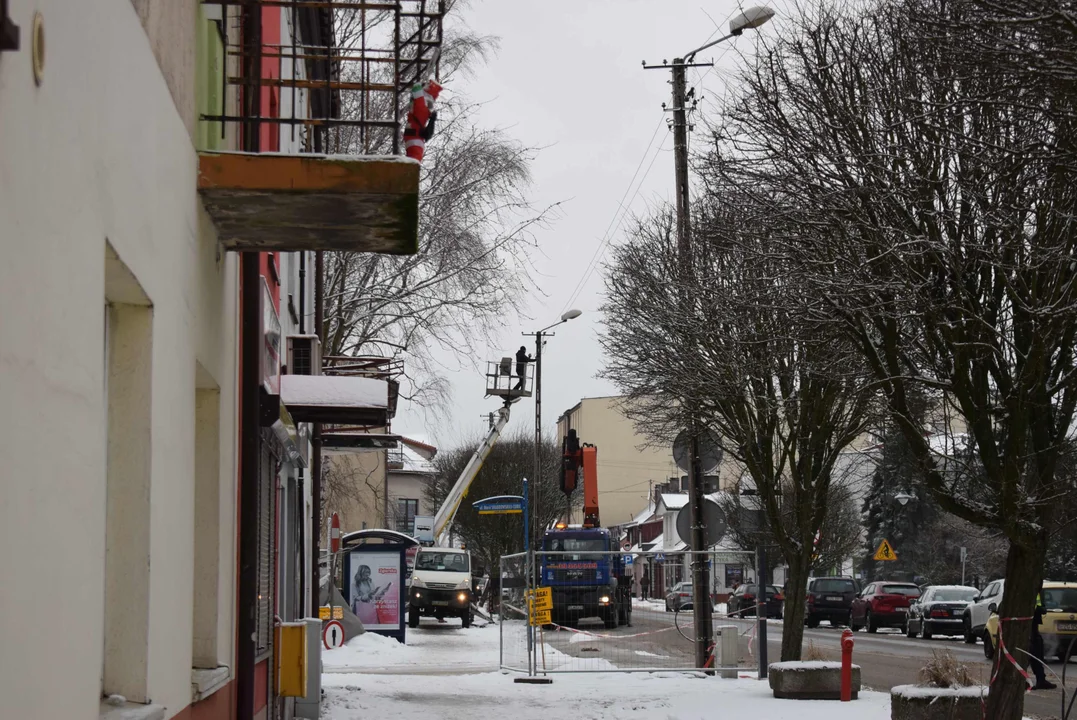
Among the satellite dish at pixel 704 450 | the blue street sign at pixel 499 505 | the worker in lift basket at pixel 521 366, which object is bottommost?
the blue street sign at pixel 499 505

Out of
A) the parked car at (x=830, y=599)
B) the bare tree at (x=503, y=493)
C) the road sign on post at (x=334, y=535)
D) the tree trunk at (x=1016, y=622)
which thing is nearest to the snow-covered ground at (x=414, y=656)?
the road sign on post at (x=334, y=535)

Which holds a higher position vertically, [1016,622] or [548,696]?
[1016,622]

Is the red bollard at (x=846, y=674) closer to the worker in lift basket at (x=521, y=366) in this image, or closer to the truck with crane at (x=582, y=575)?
the truck with crane at (x=582, y=575)

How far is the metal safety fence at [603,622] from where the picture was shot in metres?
19.6

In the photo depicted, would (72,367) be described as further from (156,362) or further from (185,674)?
(185,674)

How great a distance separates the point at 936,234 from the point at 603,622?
14085 mm

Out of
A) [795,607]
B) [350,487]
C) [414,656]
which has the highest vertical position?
[350,487]

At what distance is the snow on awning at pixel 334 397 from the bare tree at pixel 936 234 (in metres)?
3.84

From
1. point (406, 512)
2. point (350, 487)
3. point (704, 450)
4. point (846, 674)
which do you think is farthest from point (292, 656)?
point (406, 512)

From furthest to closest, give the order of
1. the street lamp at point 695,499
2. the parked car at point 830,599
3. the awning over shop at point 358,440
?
the parked car at point 830,599, the awning over shop at point 358,440, the street lamp at point 695,499

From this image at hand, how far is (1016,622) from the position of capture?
1073 cm

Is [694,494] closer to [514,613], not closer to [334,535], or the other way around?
[514,613]

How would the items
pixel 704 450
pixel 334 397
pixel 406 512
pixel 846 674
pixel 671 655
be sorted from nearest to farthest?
1. pixel 334 397
2. pixel 846 674
3. pixel 704 450
4. pixel 671 655
5. pixel 406 512

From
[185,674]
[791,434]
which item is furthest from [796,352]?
[185,674]
